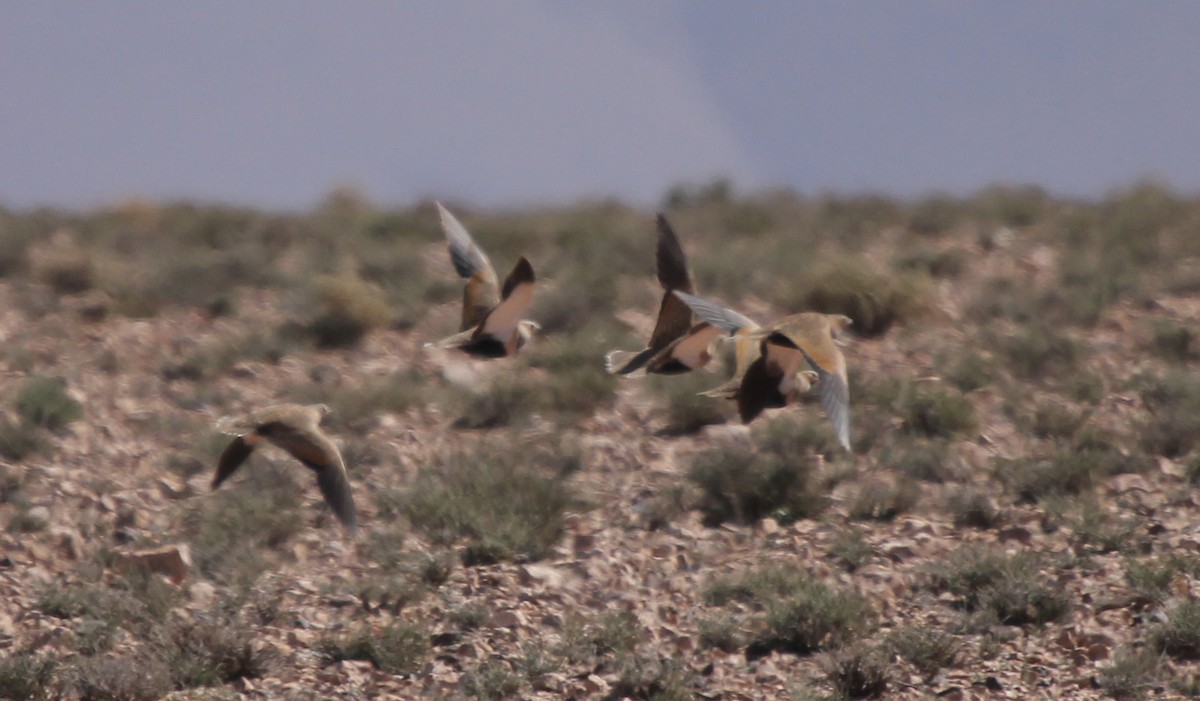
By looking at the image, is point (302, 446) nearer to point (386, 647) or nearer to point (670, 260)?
point (386, 647)

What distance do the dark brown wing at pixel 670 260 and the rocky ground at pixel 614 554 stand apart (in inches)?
73.3

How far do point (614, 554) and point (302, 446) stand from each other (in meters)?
2.53

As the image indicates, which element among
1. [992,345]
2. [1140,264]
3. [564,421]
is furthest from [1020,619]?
[1140,264]

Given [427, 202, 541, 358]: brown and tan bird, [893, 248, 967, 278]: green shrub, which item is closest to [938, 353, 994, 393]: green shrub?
[893, 248, 967, 278]: green shrub

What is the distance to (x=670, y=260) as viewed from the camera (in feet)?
27.2

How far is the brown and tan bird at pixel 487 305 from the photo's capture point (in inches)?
306

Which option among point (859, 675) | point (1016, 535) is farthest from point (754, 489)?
point (859, 675)

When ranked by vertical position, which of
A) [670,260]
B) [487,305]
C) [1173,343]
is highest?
[670,260]

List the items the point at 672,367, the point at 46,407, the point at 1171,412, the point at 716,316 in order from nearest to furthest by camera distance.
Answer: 1. the point at 716,316
2. the point at 672,367
3. the point at 1171,412
4. the point at 46,407

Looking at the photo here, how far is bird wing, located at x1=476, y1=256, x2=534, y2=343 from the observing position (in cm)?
769

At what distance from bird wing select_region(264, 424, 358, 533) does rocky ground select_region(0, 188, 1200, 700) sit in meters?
1.01

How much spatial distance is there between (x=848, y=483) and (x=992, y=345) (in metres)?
3.57

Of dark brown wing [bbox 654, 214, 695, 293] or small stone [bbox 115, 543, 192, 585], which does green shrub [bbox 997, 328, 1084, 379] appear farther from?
small stone [bbox 115, 543, 192, 585]

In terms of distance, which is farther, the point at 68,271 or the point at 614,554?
the point at 68,271
